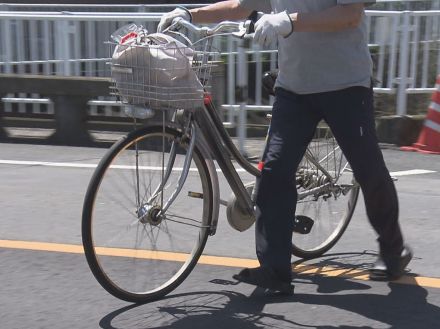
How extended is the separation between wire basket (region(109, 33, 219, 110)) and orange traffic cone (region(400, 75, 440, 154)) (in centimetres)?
497

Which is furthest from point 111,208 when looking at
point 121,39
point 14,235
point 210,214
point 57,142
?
point 57,142

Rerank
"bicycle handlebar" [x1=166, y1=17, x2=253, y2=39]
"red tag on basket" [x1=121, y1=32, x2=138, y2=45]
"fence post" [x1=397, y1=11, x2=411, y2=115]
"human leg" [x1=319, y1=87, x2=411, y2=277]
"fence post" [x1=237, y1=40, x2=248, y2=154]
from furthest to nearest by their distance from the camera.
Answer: "fence post" [x1=397, y1=11, x2=411, y2=115]
"fence post" [x1=237, y1=40, x2=248, y2=154]
"human leg" [x1=319, y1=87, x2=411, y2=277]
"bicycle handlebar" [x1=166, y1=17, x2=253, y2=39]
"red tag on basket" [x1=121, y1=32, x2=138, y2=45]

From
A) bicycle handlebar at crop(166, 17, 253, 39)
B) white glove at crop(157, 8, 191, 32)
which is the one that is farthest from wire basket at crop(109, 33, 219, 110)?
white glove at crop(157, 8, 191, 32)

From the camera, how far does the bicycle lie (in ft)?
12.2

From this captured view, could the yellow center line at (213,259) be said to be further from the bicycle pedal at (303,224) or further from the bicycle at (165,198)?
the bicycle pedal at (303,224)

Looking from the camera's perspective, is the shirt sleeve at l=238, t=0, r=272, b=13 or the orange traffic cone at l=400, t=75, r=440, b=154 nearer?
the shirt sleeve at l=238, t=0, r=272, b=13

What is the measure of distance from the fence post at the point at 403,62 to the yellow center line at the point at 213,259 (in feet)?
14.6

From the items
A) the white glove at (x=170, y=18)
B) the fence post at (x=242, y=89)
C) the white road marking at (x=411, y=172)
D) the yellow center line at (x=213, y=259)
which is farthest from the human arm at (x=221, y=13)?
the fence post at (x=242, y=89)

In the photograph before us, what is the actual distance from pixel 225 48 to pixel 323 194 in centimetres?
416

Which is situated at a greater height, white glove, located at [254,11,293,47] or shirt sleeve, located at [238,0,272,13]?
shirt sleeve, located at [238,0,272,13]

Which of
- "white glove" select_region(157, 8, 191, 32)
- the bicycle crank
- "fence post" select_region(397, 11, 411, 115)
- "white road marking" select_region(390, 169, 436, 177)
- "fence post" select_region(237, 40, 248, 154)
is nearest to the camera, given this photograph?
"white glove" select_region(157, 8, 191, 32)

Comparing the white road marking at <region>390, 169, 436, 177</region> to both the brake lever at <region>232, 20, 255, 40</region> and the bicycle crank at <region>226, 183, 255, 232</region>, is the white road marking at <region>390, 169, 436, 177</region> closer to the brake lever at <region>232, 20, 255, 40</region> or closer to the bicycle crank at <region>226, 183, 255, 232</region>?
the bicycle crank at <region>226, 183, 255, 232</region>

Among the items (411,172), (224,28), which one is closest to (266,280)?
(224,28)

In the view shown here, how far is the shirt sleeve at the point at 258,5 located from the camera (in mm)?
4109
